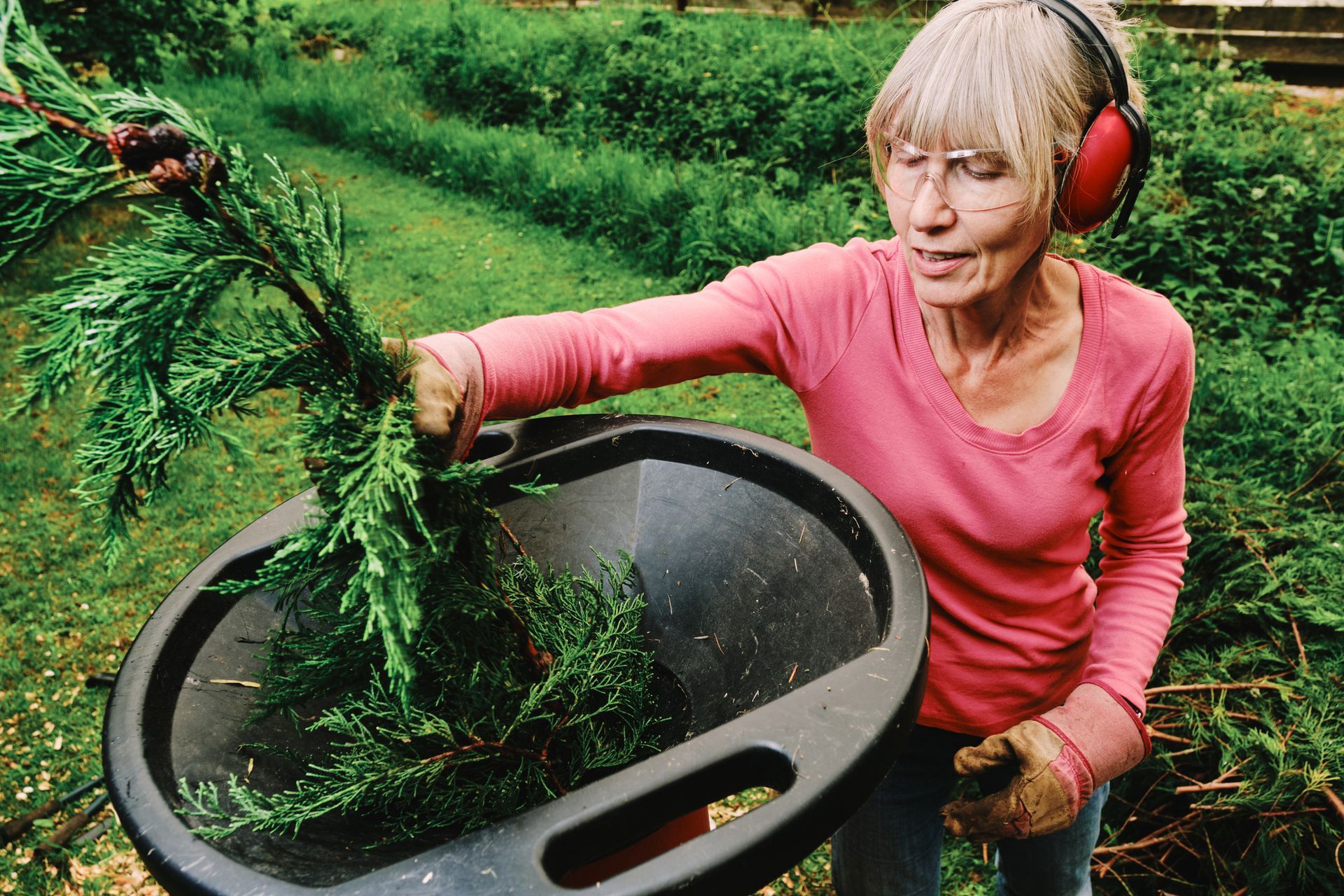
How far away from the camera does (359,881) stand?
854mm

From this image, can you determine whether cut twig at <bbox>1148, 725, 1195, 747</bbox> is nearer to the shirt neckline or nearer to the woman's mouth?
the shirt neckline

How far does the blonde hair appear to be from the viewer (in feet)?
4.34

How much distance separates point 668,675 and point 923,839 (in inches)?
29.4

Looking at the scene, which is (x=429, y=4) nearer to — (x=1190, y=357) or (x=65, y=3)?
(x=65, y=3)

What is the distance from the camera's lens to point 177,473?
12.6 feet

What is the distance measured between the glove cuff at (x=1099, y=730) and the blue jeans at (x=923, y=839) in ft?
0.84

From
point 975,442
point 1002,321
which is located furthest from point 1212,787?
point 1002,321

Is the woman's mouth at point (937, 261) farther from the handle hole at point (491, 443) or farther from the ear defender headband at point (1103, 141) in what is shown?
the handle hole at point (491, 443)

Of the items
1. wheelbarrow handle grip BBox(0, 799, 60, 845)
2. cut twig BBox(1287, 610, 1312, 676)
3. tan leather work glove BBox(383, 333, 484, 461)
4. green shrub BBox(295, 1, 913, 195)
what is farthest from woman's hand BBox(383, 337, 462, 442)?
green shrub BBox(295, 1, 913, 195)

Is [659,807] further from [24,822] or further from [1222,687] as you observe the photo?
[24,822]

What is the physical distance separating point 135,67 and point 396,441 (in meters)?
5.76

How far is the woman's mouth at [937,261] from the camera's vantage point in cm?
142

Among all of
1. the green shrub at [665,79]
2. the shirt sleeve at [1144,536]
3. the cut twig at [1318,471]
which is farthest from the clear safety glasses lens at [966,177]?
the green shrub at [665,79]

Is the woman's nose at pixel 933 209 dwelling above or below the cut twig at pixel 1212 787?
above
